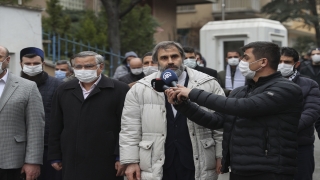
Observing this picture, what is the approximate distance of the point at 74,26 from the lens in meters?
20.6

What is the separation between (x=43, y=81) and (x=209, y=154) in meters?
2.81

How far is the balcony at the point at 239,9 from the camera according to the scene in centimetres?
3659

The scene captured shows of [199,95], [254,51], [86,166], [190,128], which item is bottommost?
[86,166]

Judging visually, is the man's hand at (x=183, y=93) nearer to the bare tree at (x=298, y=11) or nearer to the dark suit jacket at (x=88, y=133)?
the dark suit jacket at (x=88, y=133)

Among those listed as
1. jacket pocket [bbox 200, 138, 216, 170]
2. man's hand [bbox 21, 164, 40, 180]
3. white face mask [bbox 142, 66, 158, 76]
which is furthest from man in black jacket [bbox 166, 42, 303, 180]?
white face mask [bbox 142, 66, 158, 76]

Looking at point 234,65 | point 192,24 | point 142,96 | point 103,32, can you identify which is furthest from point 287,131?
point 192,24

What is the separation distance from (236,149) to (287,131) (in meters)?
0.45

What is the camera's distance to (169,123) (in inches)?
230

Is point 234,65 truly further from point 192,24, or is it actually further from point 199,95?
point 192,24

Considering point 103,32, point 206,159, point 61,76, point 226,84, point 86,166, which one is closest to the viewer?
point 206,159

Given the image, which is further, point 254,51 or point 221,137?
point 221,137

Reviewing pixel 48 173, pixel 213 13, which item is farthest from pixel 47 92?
pixel 213 13

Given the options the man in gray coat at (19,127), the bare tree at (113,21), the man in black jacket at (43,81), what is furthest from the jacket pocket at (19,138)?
the bare tree at (113,21)

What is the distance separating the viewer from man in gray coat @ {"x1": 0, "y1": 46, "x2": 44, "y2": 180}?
20.9ft
